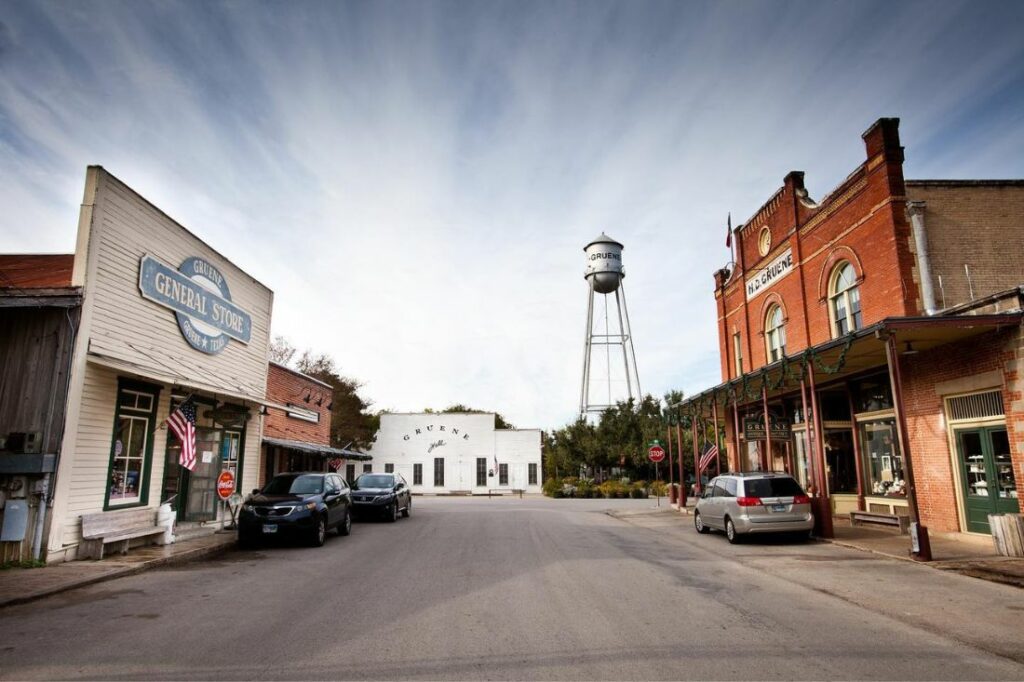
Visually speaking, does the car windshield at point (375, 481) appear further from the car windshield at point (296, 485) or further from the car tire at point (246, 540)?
the car tire at point (246, 540)

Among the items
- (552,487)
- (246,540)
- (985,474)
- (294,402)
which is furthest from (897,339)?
(552,487)

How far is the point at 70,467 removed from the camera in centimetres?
1133

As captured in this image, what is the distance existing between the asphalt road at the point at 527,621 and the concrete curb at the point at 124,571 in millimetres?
165

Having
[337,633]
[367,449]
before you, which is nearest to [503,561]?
[337,633]

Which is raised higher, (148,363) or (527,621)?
(148,363)

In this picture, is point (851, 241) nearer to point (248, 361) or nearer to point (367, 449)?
point (248, 361)

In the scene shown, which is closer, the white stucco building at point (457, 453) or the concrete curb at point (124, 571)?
the concrete curb at point (124, 571)

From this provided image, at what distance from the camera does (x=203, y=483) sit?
16859mm

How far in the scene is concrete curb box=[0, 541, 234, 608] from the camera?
27.1 ft

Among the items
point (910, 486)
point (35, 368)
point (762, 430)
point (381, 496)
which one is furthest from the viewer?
point (381, 496)

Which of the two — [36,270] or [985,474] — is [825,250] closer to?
[985,474]

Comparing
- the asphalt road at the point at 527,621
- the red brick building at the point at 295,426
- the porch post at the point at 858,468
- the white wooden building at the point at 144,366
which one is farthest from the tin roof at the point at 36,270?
the porch post at the point at 858,468

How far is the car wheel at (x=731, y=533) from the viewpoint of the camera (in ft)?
48.0

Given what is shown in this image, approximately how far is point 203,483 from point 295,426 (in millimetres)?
10223
